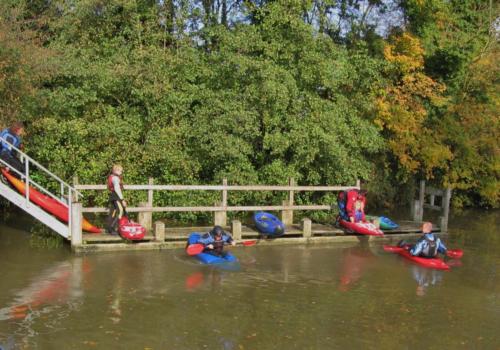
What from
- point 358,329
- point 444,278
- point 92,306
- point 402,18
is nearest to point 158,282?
point 92,306

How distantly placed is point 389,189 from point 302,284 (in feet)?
43.7

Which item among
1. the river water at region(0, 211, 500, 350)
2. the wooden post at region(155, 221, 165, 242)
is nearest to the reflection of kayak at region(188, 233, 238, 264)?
the river water at region(0, 211, 500, 350)

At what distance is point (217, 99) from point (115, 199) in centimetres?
589

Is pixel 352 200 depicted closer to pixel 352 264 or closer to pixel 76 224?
pixel 352 264

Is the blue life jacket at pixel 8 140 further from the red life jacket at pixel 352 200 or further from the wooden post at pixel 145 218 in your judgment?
the red life jacket at pixel 352 200

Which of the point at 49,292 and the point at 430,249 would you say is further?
the point at 430,249

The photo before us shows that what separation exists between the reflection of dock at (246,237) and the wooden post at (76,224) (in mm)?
178

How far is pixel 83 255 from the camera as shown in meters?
13.1

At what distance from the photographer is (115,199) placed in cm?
1367

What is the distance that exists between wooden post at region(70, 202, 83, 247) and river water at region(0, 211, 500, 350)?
0.48m

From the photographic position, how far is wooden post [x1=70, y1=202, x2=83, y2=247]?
13.1 meters

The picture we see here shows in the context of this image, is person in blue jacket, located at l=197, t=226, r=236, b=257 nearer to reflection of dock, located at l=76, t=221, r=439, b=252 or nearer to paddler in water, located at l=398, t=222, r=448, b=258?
reflection of dock, located at l=76, t=221, r=439, b=252

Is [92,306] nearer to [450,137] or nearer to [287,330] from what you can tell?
[287,330]

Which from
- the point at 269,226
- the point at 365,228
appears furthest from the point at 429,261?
the point at 269,226
